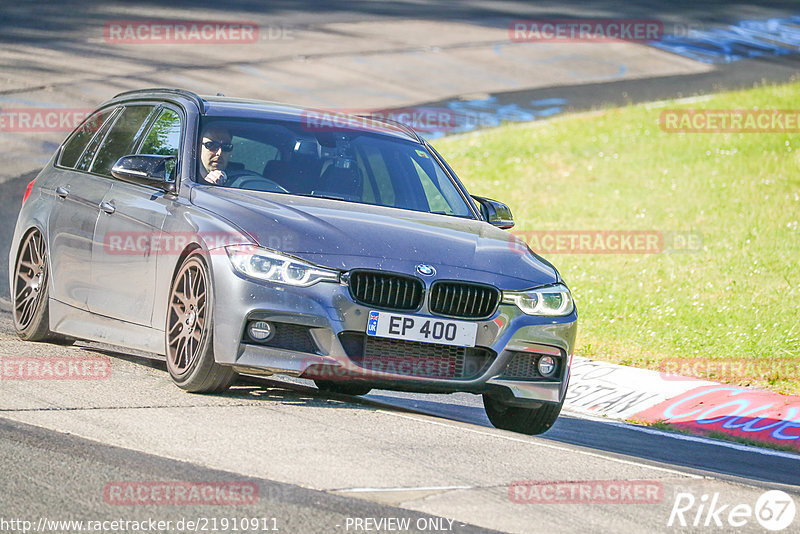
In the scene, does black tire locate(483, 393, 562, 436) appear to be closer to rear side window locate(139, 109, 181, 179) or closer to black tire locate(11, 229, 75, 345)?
rear side window locate(139, 109, 181, 179)

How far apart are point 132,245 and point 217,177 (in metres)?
0.65

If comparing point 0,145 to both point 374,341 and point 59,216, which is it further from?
point 374,341

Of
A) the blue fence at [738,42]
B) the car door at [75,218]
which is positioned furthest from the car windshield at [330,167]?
the blue fence at [738,42]

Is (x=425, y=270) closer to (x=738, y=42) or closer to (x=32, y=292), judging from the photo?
(x=32, y=292)

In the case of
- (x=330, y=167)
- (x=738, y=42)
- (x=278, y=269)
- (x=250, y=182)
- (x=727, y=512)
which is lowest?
(x=727, y=512)

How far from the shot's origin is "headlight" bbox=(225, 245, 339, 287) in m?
6.71

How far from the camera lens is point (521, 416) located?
7.71 m

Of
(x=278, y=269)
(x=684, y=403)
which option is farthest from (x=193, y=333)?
(x=684, y=403)

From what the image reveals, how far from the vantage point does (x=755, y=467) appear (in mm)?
→ 7934

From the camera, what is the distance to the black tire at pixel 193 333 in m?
6.83

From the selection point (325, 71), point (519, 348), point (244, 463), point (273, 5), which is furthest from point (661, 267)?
point (273, 5)

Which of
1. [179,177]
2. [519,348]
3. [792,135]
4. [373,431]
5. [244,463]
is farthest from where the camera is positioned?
[792,135]

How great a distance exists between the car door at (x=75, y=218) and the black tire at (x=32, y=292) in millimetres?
164

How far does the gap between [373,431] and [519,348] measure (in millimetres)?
1020
